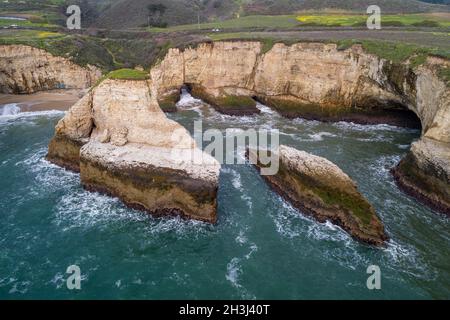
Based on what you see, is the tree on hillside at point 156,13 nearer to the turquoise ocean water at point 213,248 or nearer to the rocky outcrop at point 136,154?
the rocky outcrop at point 136,154

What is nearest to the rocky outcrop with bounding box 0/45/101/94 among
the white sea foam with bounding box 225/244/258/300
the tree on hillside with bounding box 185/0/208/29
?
the white sea foam with bounding box 225/244/258/300

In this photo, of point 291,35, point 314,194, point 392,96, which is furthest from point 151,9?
point 314,194

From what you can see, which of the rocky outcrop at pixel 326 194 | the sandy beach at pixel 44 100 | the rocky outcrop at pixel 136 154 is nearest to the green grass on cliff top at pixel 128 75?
the rocky outcrop at pixel 136 154

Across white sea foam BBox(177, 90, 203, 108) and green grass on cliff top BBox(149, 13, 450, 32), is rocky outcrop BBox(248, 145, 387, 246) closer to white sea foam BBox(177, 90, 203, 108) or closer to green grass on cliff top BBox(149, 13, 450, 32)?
white sea foam BBox(177, 90, 203, 108)

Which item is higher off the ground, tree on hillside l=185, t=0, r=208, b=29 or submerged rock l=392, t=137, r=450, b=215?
tree on hillside l=185, t=0, r=208, b=29

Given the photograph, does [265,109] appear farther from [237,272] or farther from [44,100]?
[237,272]

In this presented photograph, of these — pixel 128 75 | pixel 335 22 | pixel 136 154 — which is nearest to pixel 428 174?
pixel 136 154

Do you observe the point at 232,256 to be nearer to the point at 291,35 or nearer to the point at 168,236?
the point at 168,236
